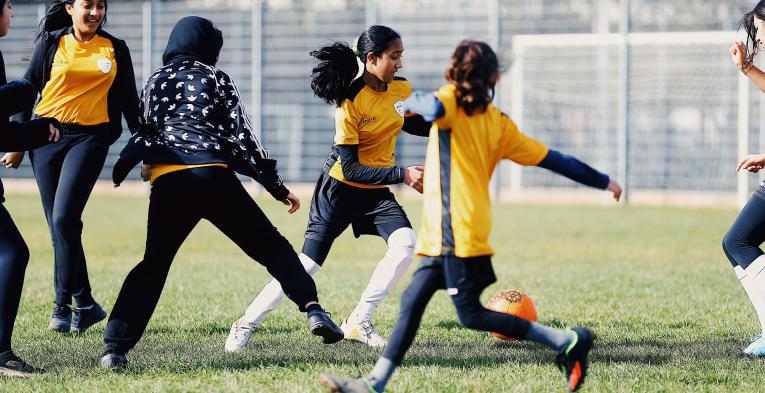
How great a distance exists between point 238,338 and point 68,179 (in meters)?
1.47

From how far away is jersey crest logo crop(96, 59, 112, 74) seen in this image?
6.55 metres

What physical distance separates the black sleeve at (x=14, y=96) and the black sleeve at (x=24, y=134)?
0.08m

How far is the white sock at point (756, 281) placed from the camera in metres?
5.95

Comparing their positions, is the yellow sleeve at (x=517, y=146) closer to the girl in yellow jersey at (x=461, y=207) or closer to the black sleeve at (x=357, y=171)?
the girl in yellow jersey at (x=461, y=207)

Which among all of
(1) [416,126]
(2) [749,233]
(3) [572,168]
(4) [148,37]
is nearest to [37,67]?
(1) [416,126]

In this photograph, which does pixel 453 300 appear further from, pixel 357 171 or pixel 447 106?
pixel 357 171

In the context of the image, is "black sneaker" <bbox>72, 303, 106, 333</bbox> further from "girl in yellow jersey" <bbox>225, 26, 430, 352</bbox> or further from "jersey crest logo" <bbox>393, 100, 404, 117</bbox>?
"jersey crest logo" <bbox>393, 100, 404, 117</bbox>

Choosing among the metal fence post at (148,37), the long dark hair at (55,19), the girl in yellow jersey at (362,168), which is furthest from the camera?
the metal fence post at (148,37)

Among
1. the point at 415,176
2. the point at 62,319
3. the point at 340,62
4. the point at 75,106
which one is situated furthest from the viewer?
the point at 62,319

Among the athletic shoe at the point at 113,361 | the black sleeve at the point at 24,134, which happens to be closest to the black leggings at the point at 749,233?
the athletic shoe at the point at 113,361

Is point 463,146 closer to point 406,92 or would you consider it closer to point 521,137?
point 521,137

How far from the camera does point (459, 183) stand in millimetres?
4508

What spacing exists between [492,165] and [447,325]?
2.63 meters

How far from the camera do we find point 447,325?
7.08 metres
